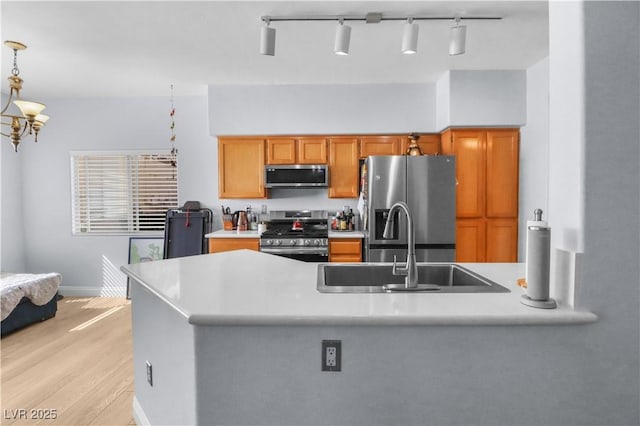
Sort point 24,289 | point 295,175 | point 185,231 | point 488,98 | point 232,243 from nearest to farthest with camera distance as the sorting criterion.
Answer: point 24,289
point 488,98
point 232,243
point 295,175
point 185,231

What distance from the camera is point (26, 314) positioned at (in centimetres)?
378

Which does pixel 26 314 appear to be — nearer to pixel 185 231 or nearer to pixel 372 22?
pixel 185 231

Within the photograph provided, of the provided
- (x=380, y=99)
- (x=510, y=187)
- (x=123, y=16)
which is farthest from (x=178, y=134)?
(x=510, y=187)

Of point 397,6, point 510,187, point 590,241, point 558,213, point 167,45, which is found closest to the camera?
point 590,241

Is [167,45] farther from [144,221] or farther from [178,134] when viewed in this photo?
[144,221]

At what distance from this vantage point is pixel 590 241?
132 cm

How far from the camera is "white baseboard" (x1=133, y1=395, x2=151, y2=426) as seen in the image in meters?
2.11

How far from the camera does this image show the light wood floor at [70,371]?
233 cm

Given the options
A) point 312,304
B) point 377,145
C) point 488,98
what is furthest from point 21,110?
A: point 488,98

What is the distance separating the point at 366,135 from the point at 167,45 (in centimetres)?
224

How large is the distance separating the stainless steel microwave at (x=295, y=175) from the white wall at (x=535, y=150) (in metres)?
2.12

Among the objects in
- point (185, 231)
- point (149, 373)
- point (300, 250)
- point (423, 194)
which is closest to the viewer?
point (149, 373)

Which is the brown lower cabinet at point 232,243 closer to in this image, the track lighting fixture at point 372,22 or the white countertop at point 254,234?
the white countertop at point 254,234

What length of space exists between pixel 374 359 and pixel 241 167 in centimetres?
348
